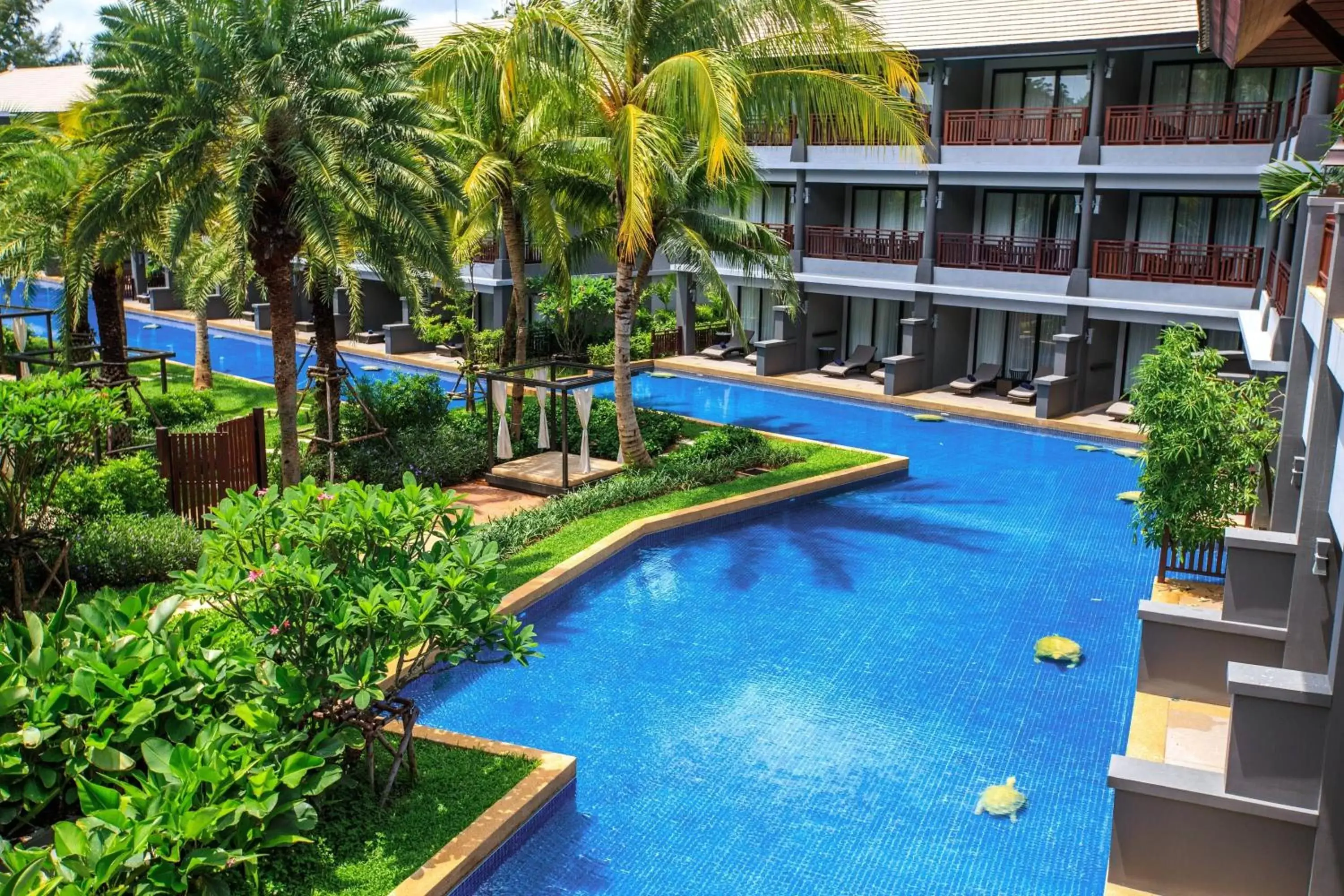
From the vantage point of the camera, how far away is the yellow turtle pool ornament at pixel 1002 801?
32.7 feet

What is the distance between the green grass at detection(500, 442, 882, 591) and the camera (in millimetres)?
15055

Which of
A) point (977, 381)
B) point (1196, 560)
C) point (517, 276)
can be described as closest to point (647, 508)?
point (517, 276)

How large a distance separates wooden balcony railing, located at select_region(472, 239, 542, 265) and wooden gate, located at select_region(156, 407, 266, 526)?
15.3 meters

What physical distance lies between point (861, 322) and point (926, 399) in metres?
5.25

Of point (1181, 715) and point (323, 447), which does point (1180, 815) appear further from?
point (323, 447)

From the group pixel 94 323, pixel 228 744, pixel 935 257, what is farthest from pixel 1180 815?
pixel 94 323

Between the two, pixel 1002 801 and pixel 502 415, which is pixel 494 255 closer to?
pixel 502 415

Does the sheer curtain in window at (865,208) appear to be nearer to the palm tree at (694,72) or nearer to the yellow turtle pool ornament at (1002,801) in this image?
the palm tree at (694,72)

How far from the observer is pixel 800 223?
3064cm

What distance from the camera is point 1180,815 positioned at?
27.3 feet

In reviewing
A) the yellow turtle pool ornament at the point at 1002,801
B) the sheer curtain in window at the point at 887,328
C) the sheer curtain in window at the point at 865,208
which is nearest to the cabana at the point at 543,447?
the yellow turtle pool ornament at the point at 1002,801

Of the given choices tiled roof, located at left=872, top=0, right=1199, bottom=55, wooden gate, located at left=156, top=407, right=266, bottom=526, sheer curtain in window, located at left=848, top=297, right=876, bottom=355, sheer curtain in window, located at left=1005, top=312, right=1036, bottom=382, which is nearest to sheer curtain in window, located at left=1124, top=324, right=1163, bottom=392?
sheer curtain in window, located at left=1005, top=312, right=1036, bottom=382

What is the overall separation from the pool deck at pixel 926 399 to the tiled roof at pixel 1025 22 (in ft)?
26.0

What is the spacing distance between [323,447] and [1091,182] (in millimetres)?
17185
